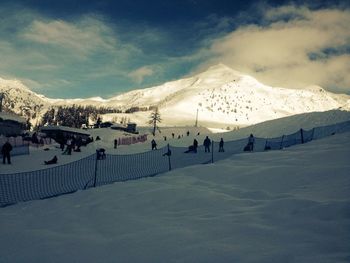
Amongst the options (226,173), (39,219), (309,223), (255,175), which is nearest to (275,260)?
(309,223)

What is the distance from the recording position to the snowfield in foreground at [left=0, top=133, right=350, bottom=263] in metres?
6.34

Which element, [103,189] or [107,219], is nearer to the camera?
[107,219]

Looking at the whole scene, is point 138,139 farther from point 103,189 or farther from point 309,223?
point 309,223

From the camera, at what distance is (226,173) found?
15.5 meters

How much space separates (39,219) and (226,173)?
8053 mm

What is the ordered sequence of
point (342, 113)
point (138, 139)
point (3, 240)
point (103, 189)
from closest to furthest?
1. point (3, 240)
2. point (103, 189)
3. point (342, 113)
4. point (138, 139)

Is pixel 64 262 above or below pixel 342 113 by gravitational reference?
below

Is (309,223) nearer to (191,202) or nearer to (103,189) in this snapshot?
(191,202)

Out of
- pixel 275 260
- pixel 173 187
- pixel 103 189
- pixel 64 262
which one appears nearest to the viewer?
pixel 275 260

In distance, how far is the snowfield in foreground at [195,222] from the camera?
634 cm

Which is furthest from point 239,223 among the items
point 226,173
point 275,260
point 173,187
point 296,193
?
point 226,173

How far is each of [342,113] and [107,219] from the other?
59.1 metres

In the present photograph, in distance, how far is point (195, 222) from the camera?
832cm

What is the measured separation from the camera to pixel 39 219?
32.1ft
